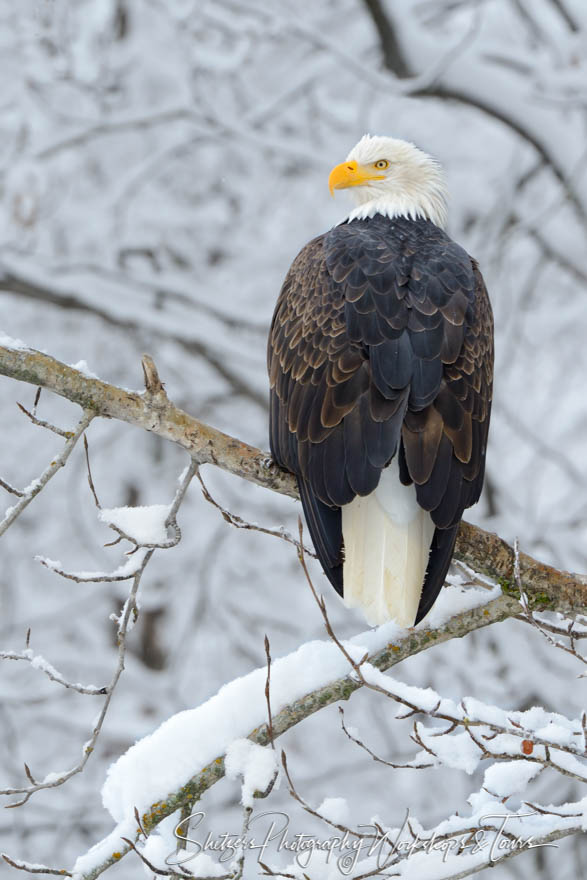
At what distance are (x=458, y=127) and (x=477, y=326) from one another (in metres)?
6.10

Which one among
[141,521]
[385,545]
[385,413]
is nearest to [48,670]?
[141,521]

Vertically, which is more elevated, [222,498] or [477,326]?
[222,498]

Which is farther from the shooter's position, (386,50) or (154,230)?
(154,230)

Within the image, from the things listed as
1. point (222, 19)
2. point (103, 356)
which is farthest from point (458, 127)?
point (103, 356)

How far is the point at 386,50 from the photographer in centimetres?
767

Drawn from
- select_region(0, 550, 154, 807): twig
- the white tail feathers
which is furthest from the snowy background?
select_region(0, 550, 154, 807): twig

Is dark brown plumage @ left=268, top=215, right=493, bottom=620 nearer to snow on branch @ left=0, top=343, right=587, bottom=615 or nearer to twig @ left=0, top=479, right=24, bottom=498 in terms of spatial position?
snow on branch @ left=0, top=343, right=587, bottom=615

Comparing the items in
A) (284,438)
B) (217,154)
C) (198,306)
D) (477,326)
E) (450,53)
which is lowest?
(284,438)

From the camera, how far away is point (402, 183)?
4.67m

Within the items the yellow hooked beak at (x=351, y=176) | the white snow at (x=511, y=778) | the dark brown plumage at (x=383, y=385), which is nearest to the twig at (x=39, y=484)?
the dark brown plumage at (x=383, y=385)

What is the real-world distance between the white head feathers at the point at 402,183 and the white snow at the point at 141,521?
198cm

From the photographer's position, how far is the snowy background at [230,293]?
24.9 ft

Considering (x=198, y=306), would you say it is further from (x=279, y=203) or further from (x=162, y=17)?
(x=162, y=17)

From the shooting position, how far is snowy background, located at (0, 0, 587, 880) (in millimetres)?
7578
